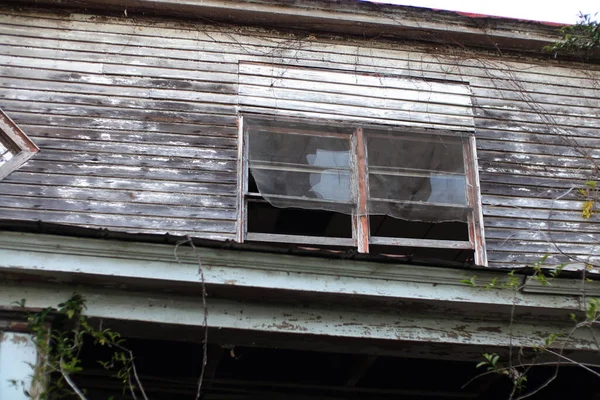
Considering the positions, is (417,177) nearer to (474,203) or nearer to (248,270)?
(474,203)

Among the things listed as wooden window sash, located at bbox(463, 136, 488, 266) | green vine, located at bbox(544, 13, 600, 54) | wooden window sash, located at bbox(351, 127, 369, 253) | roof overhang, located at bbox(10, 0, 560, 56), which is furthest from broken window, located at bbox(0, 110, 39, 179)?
green vine, located at bbox(544, 13, 600, 54)

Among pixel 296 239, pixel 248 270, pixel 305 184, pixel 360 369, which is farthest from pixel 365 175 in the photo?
pixel 248 270

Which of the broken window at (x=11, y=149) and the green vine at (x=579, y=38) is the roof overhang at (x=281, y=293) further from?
the green vine at (x=579, y=38)

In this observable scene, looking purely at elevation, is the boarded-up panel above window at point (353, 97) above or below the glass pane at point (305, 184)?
above

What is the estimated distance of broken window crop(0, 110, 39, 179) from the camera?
6.18m

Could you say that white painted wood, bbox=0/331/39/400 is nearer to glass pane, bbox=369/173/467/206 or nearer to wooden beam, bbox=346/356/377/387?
wooden beam, bbox=346/356/377/387

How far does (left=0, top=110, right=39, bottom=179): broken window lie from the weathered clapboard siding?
92 mm

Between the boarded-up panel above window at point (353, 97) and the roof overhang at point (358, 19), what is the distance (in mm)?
571

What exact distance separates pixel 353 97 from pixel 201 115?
5.02 feet

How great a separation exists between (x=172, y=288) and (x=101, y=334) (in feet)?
1.91

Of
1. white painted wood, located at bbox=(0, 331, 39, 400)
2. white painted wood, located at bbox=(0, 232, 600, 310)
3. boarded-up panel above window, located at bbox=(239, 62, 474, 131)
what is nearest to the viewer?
white painted wood, located at bbox=(0, 331, 39, 400)

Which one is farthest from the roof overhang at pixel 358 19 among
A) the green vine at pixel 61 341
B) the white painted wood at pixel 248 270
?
the green vine at pixel 61 341

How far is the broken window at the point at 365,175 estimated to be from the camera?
6.69 meters

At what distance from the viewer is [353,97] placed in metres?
7.26
